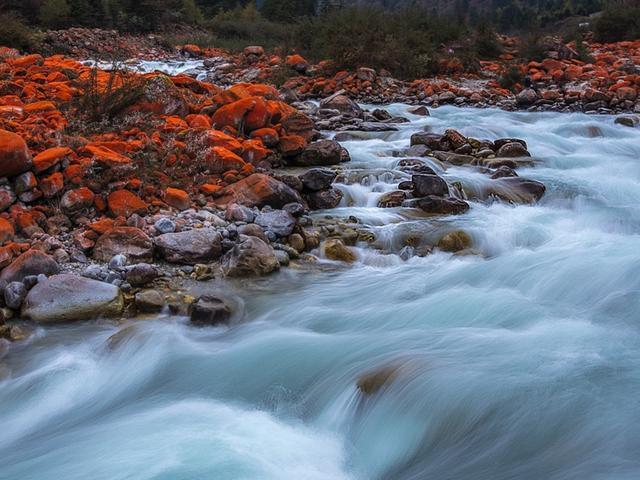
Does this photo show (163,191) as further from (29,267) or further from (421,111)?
(421,111)

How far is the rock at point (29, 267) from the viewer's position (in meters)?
4.85

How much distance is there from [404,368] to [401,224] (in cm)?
295

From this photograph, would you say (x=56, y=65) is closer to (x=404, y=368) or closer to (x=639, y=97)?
(x=404, y=368)

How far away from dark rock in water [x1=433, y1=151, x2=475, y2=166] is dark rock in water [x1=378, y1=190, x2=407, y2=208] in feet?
6.64

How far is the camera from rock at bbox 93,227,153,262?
5.45 meters

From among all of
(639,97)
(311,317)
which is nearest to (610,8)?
(639,97)

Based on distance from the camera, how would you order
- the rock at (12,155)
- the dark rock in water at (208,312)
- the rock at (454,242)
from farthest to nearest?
1. the rock at (454,242)
2. the rock at (12,155)
3. the dark rock in water at (208,312)

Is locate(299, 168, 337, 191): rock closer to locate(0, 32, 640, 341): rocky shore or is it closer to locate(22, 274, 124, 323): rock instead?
locate(0, 32, 640, 341): rocky shore

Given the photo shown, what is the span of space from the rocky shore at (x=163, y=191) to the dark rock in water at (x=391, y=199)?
2cm

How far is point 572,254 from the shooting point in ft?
19.8

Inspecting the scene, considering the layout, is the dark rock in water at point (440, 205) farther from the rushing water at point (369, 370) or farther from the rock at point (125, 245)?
the rock at point (125, 245)

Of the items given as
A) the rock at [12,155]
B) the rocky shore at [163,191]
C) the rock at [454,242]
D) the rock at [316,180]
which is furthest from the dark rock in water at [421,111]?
the rock at [12,155]

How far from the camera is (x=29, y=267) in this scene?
4.90 metres

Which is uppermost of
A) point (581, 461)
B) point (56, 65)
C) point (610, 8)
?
point (610, 8)
